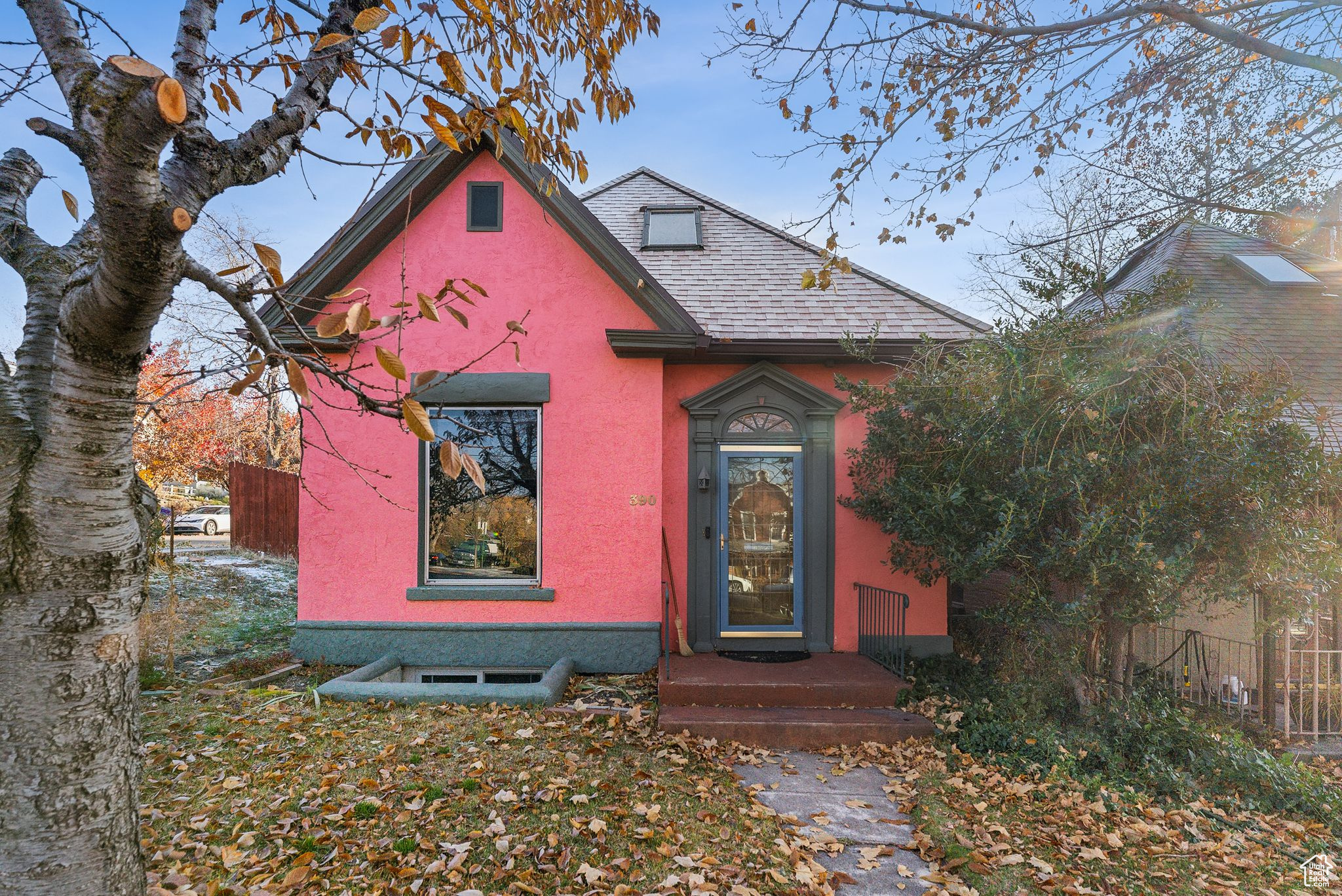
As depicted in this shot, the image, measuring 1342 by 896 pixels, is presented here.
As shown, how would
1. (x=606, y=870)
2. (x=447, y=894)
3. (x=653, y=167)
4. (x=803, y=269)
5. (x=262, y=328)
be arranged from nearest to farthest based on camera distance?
(x=262, y=328)
(x=447, y=894)
(x=606, y=870)
(x=803, y=269)
(x=653, y=167)

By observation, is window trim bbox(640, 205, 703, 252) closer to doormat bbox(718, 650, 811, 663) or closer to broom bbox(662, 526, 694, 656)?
broom bbox(662, 526, 694, 656)

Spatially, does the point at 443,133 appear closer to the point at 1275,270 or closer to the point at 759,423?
the point at 759,423

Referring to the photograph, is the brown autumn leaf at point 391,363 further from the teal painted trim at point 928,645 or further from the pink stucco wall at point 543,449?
the teal painted trim at point 928,645

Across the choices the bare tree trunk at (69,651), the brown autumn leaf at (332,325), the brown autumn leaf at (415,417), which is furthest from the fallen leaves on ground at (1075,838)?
the brown autumn leaf at (332,325)

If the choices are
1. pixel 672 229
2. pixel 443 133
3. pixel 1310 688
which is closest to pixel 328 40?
pixel 443 133

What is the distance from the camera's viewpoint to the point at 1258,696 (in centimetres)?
689

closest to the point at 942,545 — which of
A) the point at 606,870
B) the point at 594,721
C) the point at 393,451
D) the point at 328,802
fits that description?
the point at 594,721

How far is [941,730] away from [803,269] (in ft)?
19.7

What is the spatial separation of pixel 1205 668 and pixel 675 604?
5.84m

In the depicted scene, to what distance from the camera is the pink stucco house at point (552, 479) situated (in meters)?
7.06

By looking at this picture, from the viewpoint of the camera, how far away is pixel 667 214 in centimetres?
1015

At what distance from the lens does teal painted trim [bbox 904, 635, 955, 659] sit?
7461 millimetres

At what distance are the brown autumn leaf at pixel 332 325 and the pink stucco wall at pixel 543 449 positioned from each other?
17.7ft

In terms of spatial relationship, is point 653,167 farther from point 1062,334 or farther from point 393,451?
point 1062,334
